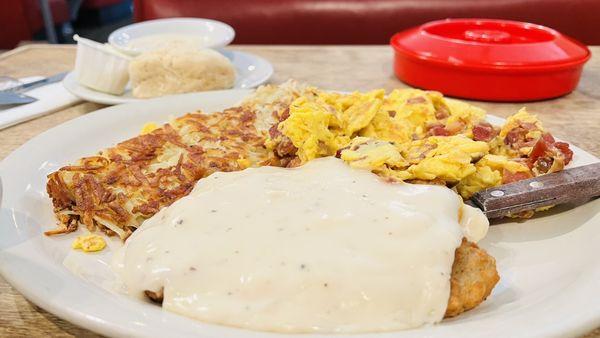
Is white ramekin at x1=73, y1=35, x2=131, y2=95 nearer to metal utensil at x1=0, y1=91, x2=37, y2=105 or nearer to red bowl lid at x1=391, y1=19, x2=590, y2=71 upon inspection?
metal utensil at x1=0, y1=91, x2=37, y2=105

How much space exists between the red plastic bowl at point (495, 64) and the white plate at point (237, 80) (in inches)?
29.7

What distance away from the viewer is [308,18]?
4.52m

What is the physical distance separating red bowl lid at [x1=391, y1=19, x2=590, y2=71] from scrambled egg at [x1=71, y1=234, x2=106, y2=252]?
6.19 ft

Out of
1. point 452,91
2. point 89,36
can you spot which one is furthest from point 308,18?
point 89,36

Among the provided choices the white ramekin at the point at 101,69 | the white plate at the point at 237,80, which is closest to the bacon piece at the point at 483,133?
the white plate at the point at 237,80

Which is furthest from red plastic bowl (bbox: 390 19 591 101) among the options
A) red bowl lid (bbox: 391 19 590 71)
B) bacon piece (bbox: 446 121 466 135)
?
bacon piece (bbox: 446 121 466 135)

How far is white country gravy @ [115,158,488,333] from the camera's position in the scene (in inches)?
42.6

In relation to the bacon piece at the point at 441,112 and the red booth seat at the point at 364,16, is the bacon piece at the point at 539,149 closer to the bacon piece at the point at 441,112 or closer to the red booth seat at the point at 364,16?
the bacon piece at the point at 441,112

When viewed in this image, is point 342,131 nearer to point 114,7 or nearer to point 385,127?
point 385,127

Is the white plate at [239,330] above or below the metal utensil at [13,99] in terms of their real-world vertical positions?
above

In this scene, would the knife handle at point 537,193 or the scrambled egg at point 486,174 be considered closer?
the knife handle at point 537,193

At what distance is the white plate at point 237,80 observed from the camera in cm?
255

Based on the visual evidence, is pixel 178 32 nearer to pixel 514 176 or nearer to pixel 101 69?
pixel 101 69

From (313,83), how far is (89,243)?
6.10ft
